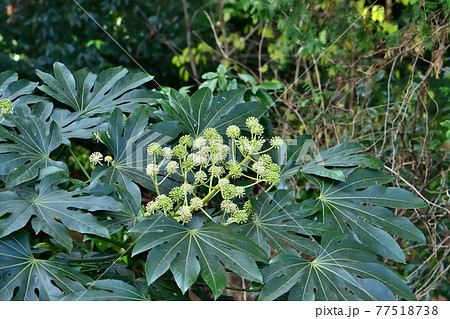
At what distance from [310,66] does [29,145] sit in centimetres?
93

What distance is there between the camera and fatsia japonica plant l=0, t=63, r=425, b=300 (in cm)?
83

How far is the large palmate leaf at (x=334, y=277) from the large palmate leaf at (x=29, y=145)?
1.67 ft

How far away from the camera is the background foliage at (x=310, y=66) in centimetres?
158

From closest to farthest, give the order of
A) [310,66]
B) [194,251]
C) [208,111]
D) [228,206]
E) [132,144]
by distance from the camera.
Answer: [194,251] < [228,206] < [132,144] < [208,111] < [310,66]

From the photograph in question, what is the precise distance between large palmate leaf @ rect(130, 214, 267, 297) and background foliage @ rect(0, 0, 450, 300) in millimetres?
196

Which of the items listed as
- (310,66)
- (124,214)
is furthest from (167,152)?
(310,66)

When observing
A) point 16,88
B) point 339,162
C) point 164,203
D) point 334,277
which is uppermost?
point 16,88

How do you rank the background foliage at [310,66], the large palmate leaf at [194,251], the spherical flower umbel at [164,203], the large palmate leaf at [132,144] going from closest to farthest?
the large palmate leaf at [194,251] < the spherical flower umbel at [164,203] < the large palmate leaf at [132,144] < the background foliage at [310,66]

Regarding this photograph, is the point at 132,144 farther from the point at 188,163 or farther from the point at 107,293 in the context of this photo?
the point at 107,293

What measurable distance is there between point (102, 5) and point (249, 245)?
249 centimetres

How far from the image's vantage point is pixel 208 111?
115 centimetres

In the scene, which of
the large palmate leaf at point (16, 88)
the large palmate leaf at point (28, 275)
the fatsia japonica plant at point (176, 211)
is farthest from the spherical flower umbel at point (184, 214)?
the large palmate leaf at point (16, 88)

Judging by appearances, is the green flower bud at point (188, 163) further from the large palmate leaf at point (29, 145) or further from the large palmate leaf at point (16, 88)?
the large palmate leaf at point (16, 88)
